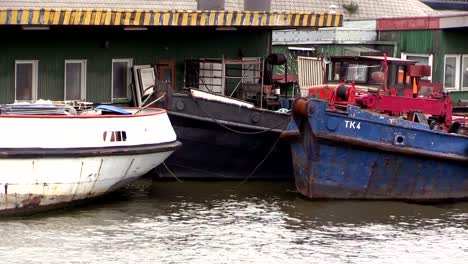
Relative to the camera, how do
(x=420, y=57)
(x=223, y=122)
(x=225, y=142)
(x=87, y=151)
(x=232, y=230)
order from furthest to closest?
1. (x=420, y=57)
2. (x=225, y=142)
3. (x=223, y=122)
4. (x=87, y=151)
5. (x=232, y=230)

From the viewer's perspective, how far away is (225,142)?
18.5m

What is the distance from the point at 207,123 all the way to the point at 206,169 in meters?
0.93

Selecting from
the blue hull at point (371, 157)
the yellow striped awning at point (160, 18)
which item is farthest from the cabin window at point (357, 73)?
the blue hull at point (371, 157)

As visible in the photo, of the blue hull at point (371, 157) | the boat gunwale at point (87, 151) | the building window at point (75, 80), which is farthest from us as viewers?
the building window at point (75, 80)

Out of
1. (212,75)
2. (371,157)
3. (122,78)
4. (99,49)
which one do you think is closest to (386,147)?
(371,157)

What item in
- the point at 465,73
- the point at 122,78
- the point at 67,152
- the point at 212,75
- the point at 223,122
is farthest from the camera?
the point at 465,73

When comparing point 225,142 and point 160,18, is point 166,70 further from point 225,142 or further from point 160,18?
point 225,142

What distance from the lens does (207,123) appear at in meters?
18.2

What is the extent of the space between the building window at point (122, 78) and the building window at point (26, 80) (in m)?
1.59

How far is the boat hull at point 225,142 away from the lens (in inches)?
715

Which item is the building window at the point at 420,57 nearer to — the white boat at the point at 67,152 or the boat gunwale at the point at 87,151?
the boat gunwale at the point at 87,151

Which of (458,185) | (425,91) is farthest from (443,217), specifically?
(425,91)

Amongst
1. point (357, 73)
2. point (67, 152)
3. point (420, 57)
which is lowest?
point (67, 152)

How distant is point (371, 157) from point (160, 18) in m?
4.09
